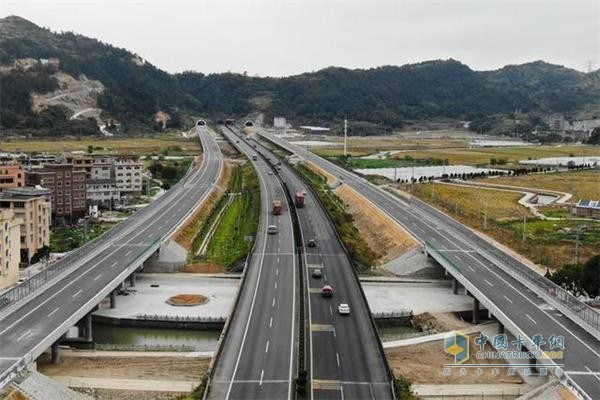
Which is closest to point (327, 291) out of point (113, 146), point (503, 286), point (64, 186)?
point (503, 286)

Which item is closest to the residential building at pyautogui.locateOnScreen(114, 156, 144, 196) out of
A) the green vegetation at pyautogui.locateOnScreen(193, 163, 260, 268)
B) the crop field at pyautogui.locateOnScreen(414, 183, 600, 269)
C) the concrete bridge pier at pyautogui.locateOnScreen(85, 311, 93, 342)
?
the green vegetation at pyautogui.locateOnScreen(193, 163, 260, 268)

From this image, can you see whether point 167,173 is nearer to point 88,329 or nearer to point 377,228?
point 377,228

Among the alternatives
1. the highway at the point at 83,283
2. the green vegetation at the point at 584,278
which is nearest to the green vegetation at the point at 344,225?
the green vegetation at the point at 584,278

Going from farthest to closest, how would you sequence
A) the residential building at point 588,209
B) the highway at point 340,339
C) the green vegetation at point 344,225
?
the residential building at point 588,209
the green vegetation at point 344,225
the highway at point 340,339

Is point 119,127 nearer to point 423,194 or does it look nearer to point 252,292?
point 423,194

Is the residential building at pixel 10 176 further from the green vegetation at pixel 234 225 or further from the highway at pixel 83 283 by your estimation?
the green vegetation at pixel 234 225

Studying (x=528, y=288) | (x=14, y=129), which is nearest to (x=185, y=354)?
(x=528, y=288)

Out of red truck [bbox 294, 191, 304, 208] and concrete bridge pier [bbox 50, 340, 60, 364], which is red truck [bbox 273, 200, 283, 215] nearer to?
red truck [bbox 294, 191, 304, 208]
